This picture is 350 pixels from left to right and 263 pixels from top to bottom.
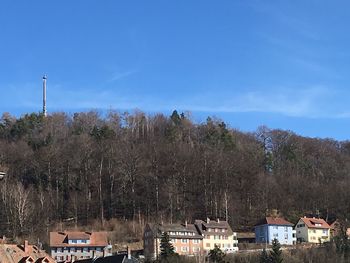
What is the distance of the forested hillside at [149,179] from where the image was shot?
88.6 m

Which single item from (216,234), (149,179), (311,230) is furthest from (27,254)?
(311,230)

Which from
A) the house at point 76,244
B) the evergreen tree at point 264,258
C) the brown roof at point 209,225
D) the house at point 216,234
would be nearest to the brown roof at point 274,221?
the house at point 216,234

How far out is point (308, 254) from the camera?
69750 millimetres

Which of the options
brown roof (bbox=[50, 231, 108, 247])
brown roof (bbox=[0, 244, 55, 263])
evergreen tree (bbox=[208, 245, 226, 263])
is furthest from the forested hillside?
evergreen tree (bbox=[208, 245, 226, 263])

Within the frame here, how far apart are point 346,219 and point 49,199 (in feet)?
135

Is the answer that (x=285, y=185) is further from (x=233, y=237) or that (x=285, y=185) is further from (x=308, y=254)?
(x=308, y=254)

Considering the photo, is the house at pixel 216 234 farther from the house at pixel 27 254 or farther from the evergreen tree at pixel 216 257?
the house at pixel 27 254

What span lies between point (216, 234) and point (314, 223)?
14824 millimetres

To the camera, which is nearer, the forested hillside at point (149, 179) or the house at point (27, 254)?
the house at point (27, 254)

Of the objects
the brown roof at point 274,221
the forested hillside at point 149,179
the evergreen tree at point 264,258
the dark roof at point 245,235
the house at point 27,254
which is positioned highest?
the forested hillside at point 149,179

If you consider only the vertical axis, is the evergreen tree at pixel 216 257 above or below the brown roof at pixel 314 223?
below

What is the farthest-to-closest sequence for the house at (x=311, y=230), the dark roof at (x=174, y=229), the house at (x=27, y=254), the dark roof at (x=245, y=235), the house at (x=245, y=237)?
the house at (x=311, y=230) → the dark roof at (x=245, y=235) → the house at (x=245, y=237) → the dark roof at (x=174, y=229) → the house at (x=27, y=254)

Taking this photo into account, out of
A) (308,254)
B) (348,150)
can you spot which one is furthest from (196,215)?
(348,150)

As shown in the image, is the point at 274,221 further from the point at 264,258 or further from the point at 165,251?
the point at 165,251
